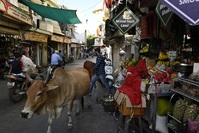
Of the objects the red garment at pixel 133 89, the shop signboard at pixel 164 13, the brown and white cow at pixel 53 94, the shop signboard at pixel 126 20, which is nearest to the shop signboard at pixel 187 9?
the shop signboard at pixel 164 13

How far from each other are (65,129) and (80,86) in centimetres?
121

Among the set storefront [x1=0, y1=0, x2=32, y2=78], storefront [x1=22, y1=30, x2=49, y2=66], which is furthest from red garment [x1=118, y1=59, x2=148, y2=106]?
storefront [x1=22, y1=30, x2=49, y2=66]

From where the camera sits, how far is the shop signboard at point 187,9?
2584mm

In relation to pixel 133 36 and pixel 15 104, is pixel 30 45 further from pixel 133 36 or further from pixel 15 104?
pixel 15 104

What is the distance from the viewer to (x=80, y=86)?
6137 millimetres

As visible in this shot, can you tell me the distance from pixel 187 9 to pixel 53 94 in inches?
123

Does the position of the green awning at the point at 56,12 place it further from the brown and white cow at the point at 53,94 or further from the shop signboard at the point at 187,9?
the shop signboard at the point at 187,9

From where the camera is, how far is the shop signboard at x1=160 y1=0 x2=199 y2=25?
2.58 meters

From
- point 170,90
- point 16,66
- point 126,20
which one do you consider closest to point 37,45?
point 16,66

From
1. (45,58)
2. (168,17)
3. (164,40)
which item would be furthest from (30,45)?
(168,17)

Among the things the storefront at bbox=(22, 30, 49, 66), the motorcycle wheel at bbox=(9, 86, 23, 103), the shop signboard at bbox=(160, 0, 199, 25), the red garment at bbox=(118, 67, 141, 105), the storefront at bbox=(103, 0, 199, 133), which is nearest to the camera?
the shop signboard at bbox=(160, 0, 199, 25)

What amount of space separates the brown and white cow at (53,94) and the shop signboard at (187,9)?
268cm

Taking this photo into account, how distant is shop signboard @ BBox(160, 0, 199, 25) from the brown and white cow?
2.68m

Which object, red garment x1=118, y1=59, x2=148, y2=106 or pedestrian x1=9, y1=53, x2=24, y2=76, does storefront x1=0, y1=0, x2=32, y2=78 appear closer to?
pedestrian x1=9, y1=53, x2=24, y2=76
